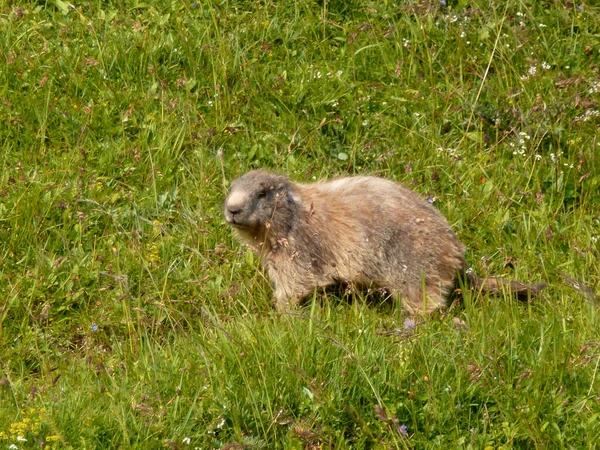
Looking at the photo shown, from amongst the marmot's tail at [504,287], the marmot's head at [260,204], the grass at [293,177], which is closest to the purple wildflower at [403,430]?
the grass at [293,177]

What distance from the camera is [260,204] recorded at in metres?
6.28

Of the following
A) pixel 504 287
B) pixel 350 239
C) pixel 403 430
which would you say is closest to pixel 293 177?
pixel 350 239

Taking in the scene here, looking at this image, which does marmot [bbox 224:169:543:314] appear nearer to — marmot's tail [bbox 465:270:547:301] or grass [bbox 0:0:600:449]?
marmot's tail [bbox 465:270:547:301]

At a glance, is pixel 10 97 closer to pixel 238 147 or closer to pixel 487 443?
pixel 238 147

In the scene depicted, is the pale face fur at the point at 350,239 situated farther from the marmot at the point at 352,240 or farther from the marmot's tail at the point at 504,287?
the marmot's tail at the point at 504,287

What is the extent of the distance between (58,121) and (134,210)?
1113mm

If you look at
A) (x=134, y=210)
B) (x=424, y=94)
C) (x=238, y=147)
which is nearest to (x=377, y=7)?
(x=424, y=94)

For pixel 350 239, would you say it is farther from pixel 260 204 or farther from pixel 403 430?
pixel 403 430

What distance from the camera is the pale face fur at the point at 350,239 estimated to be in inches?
247

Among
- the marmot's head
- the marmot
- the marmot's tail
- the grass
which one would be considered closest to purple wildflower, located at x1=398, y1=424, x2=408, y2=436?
the grass

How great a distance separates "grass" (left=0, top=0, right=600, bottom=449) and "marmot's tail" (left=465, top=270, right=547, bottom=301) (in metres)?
0.08

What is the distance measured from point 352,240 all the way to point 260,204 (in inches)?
25.0

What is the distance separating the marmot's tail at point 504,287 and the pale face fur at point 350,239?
15 cm

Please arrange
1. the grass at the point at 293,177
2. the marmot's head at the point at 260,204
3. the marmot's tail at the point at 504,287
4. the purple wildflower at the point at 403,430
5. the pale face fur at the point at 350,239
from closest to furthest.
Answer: the purple wildflower at the point at 403,430 < the grass at the point at 293,177 < the marmot's tail at the point at 504,287 < the marmot's head at the point at 260,204 < the pale face fur at the point at 350,239
